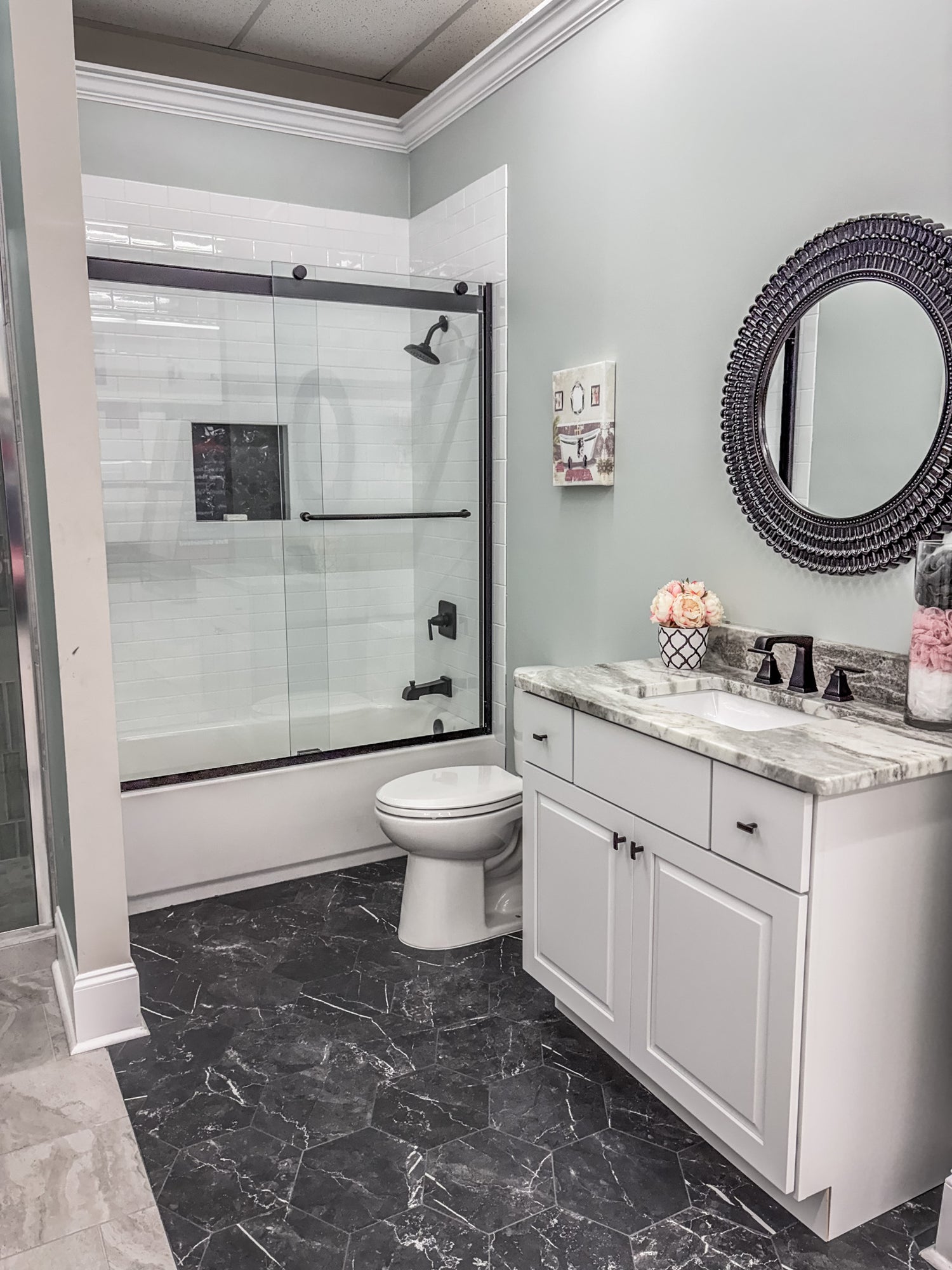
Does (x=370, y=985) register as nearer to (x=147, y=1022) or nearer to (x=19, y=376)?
(x=147, y=1022)

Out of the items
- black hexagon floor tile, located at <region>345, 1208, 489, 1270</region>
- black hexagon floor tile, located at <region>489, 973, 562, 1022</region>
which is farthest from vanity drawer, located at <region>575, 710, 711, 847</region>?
black hexagon floor tile, located at <region>345, 1208, 489, 1270</region>

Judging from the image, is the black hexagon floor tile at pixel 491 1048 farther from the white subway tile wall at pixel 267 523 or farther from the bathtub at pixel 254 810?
the white subway tile wall at pixel 267 523

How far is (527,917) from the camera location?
2.31 m

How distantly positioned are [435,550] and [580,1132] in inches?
79.8

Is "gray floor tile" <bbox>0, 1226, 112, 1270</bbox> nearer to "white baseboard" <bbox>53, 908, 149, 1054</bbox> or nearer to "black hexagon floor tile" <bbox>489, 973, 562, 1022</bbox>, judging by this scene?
"white baseboard" <bbox>53, 908, 149, 1054</bbox>

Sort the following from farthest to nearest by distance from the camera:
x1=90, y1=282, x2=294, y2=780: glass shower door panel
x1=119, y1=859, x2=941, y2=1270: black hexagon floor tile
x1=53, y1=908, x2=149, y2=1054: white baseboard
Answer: x1=90, y1=282, x2=294, y2=780: glass shower door panel
x1=53, y1=908, x2=149, y2=1054: white baseboard
x1=119, y1=859, x2=941, y2=1270: black hexagon floor tile

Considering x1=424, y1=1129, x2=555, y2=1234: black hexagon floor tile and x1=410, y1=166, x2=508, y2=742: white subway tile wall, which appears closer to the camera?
x1=424, y1=1129, x2=555, y2=1234: black hexagon floor tile

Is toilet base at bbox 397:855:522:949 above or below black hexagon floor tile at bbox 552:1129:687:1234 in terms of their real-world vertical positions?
above

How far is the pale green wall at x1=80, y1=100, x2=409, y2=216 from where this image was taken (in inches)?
130

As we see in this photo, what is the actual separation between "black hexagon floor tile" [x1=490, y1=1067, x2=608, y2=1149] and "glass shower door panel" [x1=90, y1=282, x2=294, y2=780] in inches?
57.2

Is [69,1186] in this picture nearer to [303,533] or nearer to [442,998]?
[442,998]

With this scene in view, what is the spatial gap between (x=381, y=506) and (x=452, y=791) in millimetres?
1103

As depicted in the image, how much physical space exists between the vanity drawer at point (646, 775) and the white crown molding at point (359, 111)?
2.06 m

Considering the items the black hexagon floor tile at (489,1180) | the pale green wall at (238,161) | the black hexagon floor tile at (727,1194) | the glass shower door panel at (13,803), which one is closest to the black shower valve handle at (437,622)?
the glass shower door panel at (13,803)
